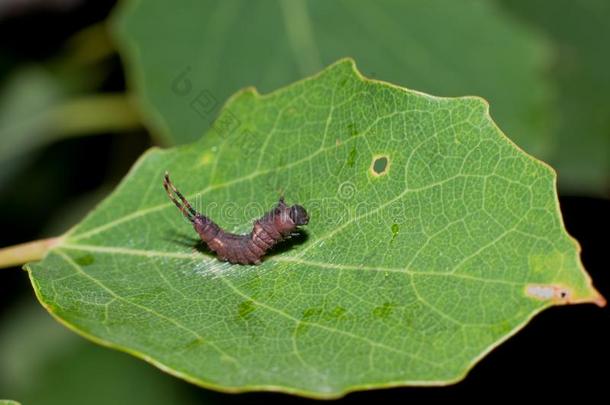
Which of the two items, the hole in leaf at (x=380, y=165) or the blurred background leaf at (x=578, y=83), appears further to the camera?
the blurred background leaf at (x=578, y=83)

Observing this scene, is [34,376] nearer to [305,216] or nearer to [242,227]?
[242,227]

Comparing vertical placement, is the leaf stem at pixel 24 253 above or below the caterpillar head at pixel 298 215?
above

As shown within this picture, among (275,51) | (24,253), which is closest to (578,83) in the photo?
(275,51)

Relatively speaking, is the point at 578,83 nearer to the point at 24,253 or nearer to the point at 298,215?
the point at 298,215

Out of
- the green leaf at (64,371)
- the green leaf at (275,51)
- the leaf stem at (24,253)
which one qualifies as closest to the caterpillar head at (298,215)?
the leaf stem at (24,253)

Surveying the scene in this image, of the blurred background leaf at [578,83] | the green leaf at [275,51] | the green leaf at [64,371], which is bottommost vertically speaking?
the green leaf at [64,371]

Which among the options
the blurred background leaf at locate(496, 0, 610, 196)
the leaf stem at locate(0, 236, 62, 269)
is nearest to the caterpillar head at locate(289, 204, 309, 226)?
the leaf stem at locate(0, 236, 62, 269)

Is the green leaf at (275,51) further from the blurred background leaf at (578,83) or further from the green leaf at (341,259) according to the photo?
the green leaf at (341,259)
